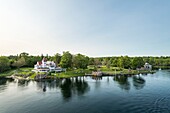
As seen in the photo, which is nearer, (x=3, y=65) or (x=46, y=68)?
(x=46, y=68)

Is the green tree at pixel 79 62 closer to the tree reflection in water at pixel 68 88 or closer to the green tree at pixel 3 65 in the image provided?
the tree reflection in water at pixel 68 88

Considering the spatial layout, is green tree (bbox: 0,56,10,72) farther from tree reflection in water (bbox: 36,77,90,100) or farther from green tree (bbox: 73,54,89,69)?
tree reflection in water (bbox: 36,77,90,100)

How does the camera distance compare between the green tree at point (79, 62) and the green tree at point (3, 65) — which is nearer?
the green tree at point (3, 65)

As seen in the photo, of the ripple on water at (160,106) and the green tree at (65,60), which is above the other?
the green tree at (65,60)

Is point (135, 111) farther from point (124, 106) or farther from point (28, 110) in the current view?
point (28, 110)

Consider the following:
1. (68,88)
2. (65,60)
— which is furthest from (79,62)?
(68,88)

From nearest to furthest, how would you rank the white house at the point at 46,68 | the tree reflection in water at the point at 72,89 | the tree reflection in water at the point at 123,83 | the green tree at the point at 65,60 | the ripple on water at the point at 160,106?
the ripple on water at the point at 160,106 < the tree reflection in water at the point at 72,89 < the tree reflection in water at the point at 123,83 < the white house at the point at 46,68 < the green tree at the point at 65,60

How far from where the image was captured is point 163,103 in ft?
115

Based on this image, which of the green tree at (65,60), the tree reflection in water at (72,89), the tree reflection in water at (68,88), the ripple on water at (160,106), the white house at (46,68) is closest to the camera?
the ripple on water at (160,106)

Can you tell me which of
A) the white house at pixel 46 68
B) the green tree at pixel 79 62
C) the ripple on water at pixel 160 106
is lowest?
the ripple on water at pixel 160 106

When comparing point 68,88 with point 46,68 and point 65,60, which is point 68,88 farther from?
point 46,68

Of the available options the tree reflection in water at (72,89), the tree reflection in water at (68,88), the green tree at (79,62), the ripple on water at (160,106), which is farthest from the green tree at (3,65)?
the ripple on water at (160,106)

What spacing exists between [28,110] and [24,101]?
7717 millimetres

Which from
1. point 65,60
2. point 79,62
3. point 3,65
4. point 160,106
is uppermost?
point 65,60
